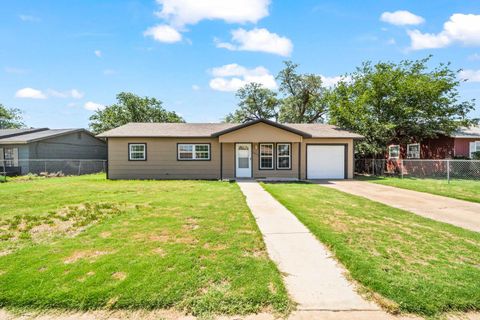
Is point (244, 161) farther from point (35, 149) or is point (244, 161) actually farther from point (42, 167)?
point (35, 149)

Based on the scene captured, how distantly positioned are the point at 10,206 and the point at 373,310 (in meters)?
9.50

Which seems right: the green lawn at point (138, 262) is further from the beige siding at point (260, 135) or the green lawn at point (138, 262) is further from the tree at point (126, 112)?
the tree at point (126, 112)

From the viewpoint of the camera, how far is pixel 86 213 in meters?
6.78

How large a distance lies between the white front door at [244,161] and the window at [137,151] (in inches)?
220

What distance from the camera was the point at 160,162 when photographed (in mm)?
16062

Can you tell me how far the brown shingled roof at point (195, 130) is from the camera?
15.3m

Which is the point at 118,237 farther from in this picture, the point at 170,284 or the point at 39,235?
the point at 170,284

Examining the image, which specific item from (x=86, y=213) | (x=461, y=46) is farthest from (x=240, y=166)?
(x=461, y=46)

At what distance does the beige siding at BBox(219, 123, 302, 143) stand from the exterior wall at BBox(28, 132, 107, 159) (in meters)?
15.4

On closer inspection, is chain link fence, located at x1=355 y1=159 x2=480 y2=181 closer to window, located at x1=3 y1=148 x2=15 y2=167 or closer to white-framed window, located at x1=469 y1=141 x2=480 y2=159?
white-framed window, located at x1=469 y1=141 x2=480 y2=159

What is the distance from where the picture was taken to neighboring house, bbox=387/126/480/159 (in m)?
19.0

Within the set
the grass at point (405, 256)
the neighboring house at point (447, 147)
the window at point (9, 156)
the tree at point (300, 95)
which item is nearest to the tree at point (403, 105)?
the neighboring house at point (447, 147)

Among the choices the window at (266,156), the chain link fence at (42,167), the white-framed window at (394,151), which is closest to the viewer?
the window at (266,156)

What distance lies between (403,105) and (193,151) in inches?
592
